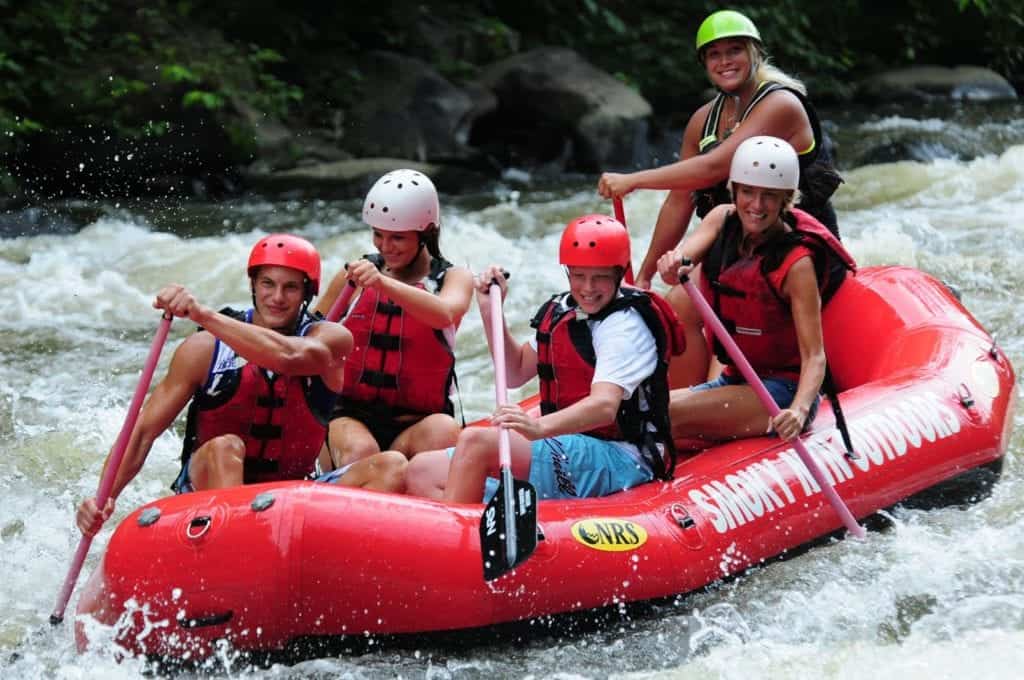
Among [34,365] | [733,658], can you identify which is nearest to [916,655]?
[733,658]

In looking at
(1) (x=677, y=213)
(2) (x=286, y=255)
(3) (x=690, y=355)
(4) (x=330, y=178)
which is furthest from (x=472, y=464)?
(4) (x=330, y=178)

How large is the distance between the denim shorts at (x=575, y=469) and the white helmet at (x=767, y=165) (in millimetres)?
1028

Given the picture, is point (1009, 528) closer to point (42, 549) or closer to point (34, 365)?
point (42, 549)

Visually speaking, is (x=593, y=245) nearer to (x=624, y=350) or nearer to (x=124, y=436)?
(x=624, y=350)

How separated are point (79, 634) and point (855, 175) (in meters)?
9.27

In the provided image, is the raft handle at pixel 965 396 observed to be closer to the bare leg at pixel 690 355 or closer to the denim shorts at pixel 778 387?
the denim shorts at pixel 778 387

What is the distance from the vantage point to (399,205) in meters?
4.76

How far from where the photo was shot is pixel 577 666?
418 cm

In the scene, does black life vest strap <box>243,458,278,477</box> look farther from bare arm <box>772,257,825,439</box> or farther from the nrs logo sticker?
bare arm <box>772,257,825,439</box>

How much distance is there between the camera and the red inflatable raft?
3.94 m

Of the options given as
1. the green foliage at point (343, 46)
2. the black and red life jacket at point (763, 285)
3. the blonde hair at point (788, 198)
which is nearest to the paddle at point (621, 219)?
the black and red life jacket at point (763, 285)

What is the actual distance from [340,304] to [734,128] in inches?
65.5

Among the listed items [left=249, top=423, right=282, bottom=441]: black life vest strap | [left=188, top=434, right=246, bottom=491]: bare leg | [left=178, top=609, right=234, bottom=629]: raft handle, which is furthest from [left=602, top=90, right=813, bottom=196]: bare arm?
[left=178, top=609, right=234, bottom=629]: raft handle

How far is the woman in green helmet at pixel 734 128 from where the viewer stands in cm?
534
